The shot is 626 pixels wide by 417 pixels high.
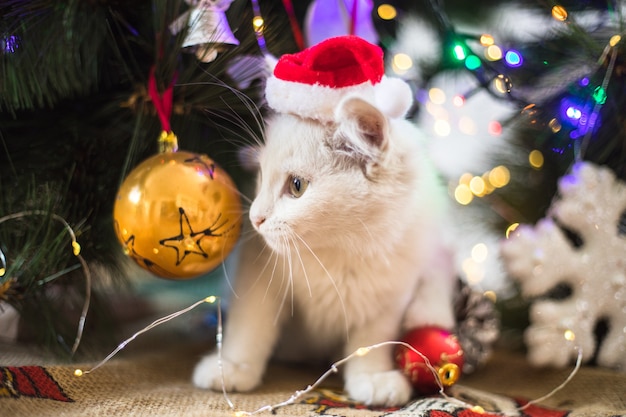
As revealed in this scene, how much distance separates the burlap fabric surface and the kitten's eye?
0.26m

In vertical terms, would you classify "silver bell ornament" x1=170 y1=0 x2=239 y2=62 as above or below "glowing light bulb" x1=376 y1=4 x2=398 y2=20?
below

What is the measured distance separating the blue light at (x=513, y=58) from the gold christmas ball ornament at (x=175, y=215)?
1.50ft

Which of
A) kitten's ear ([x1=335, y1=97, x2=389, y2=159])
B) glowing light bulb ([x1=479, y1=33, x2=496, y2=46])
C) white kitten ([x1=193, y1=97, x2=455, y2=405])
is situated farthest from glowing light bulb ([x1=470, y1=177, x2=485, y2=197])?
kitten's ear ([x1=335, y1=97, x2=389, y2=159])

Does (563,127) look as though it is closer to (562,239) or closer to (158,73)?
(562,239)

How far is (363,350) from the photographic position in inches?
24.7

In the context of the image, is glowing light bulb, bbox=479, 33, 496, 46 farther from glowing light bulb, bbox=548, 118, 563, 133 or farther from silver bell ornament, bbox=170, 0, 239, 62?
silver bell ornament, bbox=170, 0, 239, 62

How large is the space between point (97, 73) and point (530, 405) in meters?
0.74

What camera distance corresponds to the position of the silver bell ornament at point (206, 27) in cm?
63

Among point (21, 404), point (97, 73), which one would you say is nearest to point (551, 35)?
point (97, 73)

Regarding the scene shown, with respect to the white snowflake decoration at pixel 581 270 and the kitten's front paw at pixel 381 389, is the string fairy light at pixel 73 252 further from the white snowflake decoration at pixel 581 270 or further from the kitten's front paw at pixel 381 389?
the white snowflake decoration at pixel 581 270

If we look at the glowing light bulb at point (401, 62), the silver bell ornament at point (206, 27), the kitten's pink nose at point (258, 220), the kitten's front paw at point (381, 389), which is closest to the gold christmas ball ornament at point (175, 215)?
the kitten's pink nose at point (258, 220)

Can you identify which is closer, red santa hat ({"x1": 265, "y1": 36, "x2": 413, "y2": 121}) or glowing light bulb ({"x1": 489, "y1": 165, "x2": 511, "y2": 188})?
red santa hat ({"x1": 265, "y1": 36, "x2": 413, "y2": 121})

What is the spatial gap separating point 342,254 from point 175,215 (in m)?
0.22

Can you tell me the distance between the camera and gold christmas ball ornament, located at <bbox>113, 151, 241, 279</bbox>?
0.60 metres
